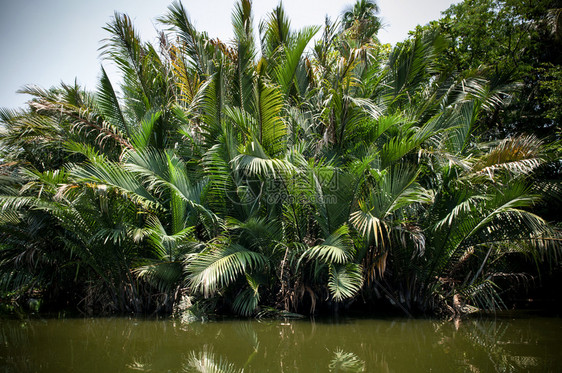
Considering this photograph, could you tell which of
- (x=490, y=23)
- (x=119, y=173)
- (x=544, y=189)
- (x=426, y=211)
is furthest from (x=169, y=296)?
(x=490, y=23)

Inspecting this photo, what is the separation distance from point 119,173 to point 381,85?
16.0 ft

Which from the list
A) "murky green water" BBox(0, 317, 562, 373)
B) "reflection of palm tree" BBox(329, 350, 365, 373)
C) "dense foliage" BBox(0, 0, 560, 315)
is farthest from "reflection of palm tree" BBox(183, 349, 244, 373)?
"dense foliage" BBox(0, 0, 560, 315)

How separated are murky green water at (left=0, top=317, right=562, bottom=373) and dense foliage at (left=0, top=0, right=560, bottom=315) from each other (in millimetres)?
617

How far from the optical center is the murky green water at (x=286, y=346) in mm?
3760

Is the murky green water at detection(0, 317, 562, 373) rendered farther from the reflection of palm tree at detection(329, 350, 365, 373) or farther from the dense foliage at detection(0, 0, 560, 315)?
the dense foliage at detection(0, 0, 560, 315)

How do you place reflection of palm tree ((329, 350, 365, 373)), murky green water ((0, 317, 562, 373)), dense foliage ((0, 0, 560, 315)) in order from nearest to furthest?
reflection of palm tree ((329, 350, 365, 373)), murky green water ((0, 317, 562, 373)), dense foliage ((0, 0, 560, 315))

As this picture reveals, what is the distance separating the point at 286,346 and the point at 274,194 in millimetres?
2514

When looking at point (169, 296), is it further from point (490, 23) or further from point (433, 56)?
point (490, 23)

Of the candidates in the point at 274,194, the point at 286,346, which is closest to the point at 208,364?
the point at 286,346

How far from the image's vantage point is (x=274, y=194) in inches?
252

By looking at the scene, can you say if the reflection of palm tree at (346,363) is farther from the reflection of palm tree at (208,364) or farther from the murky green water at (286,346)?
the reflection of palm tree at (208,364)

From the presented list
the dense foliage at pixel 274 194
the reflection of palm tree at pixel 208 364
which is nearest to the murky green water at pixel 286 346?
the reflection of palm tree at pixel 208 364

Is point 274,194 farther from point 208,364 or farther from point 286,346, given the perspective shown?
point 208,364

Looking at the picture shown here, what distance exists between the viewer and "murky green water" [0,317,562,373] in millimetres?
3760
